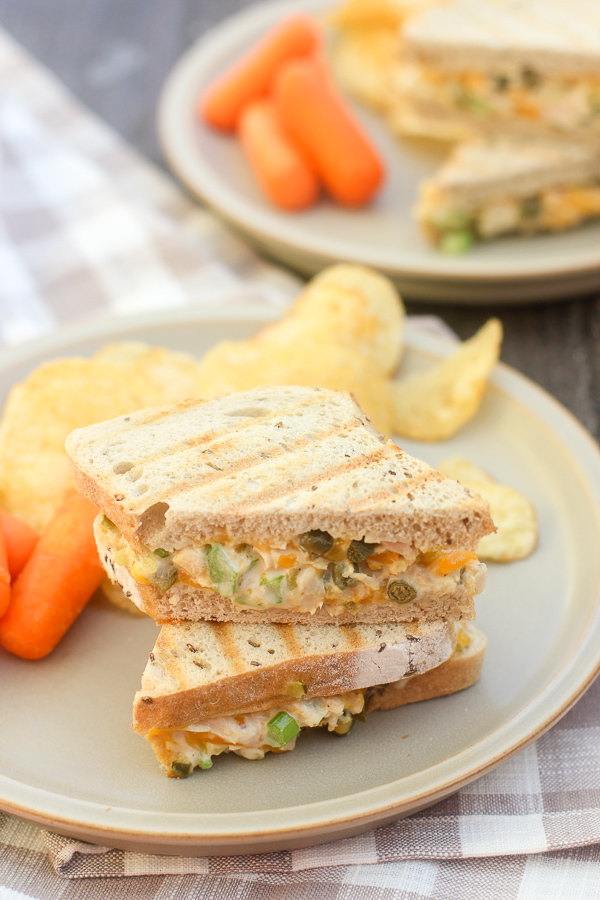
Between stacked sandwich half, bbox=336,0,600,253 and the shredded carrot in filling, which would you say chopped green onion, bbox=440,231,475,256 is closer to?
stacked sandwich half, bbox=336,0,600,253

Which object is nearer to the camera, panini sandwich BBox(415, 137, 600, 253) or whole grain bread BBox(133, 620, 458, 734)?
whole grain bread BBox(133, 620, 458, 734)

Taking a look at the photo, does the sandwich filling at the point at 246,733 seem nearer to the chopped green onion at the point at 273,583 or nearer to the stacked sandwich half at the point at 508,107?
the chopped green onion at the point at 273,583

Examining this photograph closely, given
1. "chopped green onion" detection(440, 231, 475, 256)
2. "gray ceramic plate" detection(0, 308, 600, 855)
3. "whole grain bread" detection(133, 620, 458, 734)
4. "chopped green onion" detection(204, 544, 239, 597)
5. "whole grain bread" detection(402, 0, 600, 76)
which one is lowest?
"gray ceramic plate" detection(0, 308, 600, 855)

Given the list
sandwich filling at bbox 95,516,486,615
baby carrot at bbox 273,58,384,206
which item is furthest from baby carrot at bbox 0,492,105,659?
baby carrot at bbox 273,58,384,206

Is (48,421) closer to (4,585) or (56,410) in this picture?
(56,410)

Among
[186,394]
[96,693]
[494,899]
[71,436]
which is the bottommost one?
[494,899]

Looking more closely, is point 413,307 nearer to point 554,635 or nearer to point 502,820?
point 554,635

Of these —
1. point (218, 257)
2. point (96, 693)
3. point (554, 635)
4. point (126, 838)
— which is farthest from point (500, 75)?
point (126, 838)
